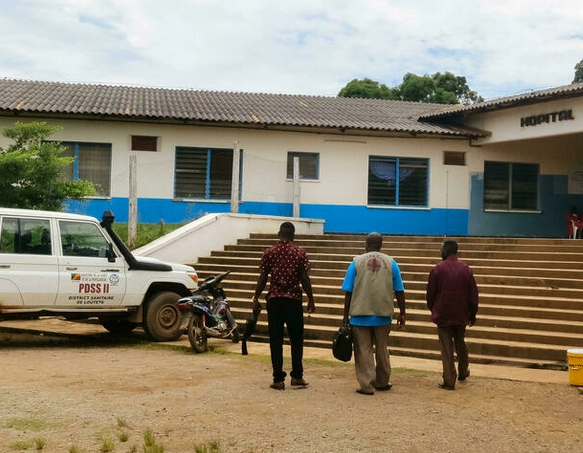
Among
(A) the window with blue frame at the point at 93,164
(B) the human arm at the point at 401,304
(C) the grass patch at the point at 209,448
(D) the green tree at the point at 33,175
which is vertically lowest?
(C) the grass patch at the point at 209,448

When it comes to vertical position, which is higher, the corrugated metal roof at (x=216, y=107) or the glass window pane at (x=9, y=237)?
the corrugated metal roof at (x=216, y=107)

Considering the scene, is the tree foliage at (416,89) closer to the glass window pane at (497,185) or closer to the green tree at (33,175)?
the glass window pane at (497,185)

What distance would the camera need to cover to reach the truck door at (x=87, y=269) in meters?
9.32

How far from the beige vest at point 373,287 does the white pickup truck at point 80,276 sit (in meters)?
3.99

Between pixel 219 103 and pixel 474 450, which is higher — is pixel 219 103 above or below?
above

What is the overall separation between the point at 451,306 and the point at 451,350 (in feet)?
1.48

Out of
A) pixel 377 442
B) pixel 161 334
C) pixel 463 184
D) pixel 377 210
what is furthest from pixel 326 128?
pixel 377 442

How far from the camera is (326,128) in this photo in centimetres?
1867

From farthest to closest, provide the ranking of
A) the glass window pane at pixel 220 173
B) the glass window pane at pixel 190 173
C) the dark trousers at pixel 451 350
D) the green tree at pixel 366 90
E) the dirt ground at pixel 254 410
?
the green tree at pixel 366 90
the glass window pane at pixel 220 173
the glass window pane at pixel 190 173
the dark trousers at pixel 451 350
the dirt ground at pixel 254 410

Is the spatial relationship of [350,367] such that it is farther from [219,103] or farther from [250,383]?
[219,103]

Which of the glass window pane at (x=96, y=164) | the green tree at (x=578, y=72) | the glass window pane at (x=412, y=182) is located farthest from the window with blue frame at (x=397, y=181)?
the green tree at (x=578, y=72)

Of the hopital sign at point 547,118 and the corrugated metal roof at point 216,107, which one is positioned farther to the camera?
the corrugated metal roof at point 216,107

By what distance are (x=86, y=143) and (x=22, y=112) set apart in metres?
1.72

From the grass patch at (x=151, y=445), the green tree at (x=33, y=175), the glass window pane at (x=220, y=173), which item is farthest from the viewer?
the glass window pane at (x=220, y=173)
